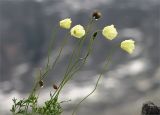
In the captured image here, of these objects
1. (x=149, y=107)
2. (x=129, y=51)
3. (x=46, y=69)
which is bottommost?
(x=46, y=69)

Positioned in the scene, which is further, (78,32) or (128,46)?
(128,46)

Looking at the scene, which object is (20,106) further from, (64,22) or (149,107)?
(149,107)

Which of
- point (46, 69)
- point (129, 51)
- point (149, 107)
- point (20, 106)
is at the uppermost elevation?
point (149, 107)

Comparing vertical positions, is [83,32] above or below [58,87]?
above

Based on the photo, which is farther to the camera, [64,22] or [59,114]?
[64,22]

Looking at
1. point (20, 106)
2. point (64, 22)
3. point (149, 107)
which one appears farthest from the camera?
point (149, 107)

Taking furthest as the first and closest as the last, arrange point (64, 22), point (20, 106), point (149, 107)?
point (149, 107)
point (64, 22)
point (20, 106)

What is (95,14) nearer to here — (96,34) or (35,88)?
(96,34)

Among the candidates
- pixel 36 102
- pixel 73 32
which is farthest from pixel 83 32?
pixel 36 102

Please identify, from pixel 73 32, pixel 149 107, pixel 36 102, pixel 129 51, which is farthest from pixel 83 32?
pixel 149 107
